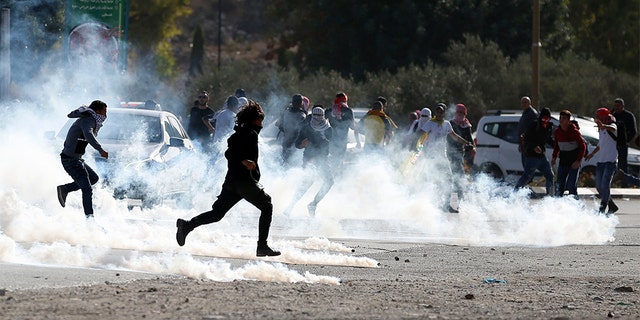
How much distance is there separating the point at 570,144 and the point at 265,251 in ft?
31.9

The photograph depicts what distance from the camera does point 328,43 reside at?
55844 mm

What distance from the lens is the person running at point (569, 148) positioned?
20609 millimetres

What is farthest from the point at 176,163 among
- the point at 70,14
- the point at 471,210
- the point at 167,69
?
the point at 167,69

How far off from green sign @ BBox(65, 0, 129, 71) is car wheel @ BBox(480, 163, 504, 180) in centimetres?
781

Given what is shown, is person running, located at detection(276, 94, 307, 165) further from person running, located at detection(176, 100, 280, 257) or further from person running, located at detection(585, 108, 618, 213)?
person running, located at detection(176, 100, 280, 257)

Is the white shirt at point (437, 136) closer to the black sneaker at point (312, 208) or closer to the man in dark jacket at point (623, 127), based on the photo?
the black sneaker at point (312, 208)

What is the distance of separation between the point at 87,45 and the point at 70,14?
5.14 feet

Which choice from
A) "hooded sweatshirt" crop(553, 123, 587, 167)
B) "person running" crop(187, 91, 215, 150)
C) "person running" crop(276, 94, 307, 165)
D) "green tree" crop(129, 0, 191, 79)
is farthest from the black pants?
"green tree" crop(129, 0, 191, 79)

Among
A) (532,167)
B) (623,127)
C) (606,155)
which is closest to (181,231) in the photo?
(606,155)

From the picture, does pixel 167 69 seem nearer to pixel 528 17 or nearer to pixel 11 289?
pixel 528 17

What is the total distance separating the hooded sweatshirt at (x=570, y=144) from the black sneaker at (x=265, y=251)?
950 cm

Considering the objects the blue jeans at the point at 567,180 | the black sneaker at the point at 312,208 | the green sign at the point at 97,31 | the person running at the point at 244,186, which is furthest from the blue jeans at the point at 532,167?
the person running at the point at 244,186

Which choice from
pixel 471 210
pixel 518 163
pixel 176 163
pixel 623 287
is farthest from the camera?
pixel 518 163

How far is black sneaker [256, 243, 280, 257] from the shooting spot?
39.6 feet
